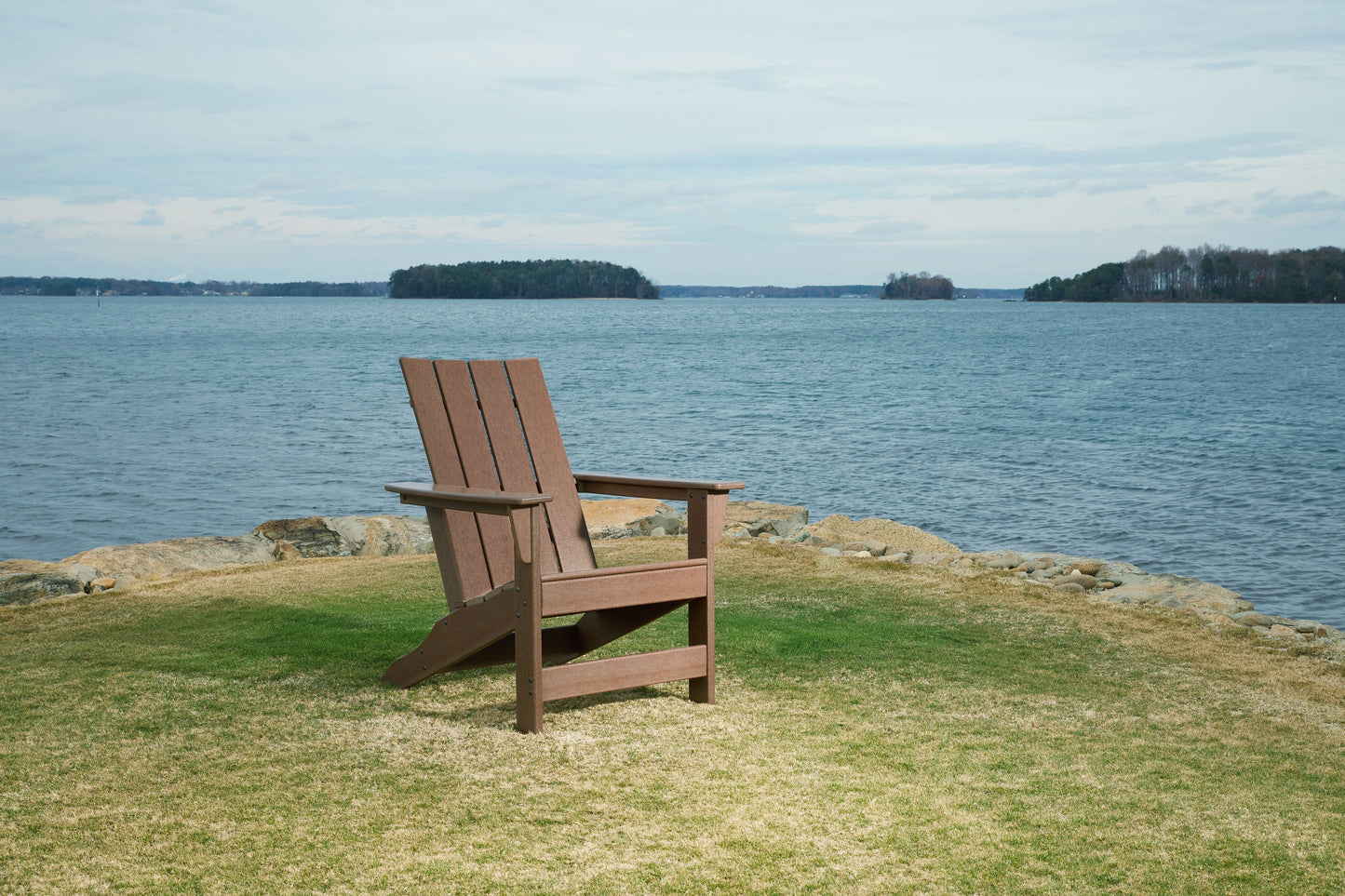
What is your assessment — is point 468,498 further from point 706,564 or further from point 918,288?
point 918,288

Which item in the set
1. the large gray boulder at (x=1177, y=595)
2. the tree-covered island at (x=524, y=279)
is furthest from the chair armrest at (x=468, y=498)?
the tree-covered island at (x=524, y=279)

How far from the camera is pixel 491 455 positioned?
4152 mm

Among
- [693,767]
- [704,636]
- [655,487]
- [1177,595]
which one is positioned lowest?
[1177,595]

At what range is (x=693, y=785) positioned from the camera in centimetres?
308

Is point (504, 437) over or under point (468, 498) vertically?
over

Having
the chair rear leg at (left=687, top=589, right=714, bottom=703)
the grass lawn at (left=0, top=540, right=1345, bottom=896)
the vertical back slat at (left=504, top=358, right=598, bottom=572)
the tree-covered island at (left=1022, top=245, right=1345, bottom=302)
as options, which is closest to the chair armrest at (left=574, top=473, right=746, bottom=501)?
the vertical back slat at (left=504, top=358, right=598, bottom=572)

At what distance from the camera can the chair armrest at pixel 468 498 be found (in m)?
3.32

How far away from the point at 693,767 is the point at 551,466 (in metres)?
1.49

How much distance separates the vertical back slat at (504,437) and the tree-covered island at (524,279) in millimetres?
101892

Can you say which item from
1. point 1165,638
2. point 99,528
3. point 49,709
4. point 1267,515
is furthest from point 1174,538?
point 99,528

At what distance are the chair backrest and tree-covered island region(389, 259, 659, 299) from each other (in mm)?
101874

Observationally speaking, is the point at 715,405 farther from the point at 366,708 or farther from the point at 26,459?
the point at 366,708

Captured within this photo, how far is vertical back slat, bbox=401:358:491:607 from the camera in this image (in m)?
3.91

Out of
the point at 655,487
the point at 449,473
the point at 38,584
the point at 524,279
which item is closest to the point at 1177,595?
the point at 655,487
